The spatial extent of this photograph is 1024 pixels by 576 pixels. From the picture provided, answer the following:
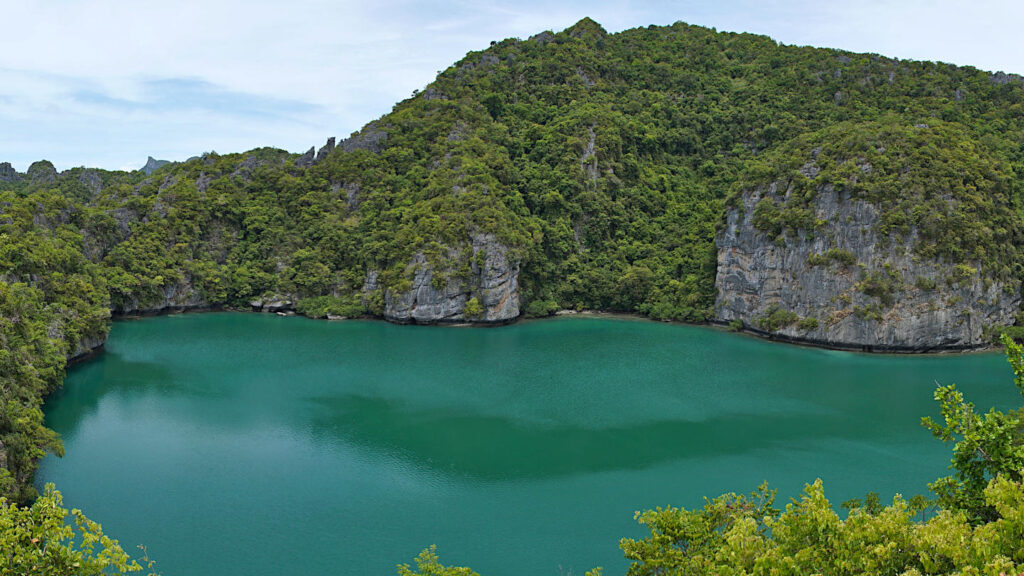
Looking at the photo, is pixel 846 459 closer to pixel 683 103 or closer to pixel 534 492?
pixel 534 492

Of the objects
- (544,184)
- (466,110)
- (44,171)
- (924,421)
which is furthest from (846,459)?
(44,171)

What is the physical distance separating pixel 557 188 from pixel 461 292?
16.9 metres

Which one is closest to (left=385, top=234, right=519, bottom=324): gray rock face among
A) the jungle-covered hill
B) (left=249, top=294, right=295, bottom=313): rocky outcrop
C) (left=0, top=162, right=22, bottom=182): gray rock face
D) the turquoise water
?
the jungle-covered hill

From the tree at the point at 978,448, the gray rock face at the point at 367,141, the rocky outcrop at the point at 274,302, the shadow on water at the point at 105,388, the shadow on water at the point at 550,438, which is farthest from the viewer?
the gray rock face at the point at 367,141

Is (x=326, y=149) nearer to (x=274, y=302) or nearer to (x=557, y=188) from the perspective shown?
(x=274, y=302)

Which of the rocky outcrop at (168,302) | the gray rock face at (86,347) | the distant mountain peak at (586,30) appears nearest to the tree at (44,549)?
the gray rock face at (86,347)

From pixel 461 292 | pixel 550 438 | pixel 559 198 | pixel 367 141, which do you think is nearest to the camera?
pixel 550 438

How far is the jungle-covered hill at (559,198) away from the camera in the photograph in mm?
48688

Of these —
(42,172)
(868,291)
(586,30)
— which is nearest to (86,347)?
(868,291)

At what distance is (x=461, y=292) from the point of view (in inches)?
2255

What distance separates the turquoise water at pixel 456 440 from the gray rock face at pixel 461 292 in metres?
7.60

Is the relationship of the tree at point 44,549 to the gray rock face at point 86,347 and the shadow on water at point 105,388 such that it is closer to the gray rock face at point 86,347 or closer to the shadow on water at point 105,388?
the shadow on water at point 105,388

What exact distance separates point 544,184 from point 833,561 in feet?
Result: 195

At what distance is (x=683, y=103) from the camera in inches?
3159
